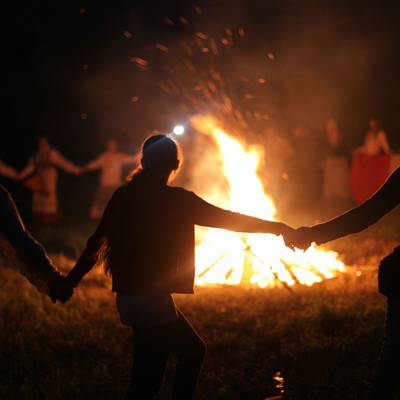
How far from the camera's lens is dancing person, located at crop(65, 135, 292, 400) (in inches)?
153

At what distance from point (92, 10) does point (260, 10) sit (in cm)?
679

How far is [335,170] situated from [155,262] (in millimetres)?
13942

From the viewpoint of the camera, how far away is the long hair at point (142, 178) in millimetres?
3982

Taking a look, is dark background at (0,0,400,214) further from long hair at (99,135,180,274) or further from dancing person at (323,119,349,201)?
long hair at (99,135,180,274)

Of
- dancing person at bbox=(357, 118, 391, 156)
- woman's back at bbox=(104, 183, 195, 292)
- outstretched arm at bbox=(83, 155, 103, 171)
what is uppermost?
dancing person at bbox=(357, 118, 391, 156)

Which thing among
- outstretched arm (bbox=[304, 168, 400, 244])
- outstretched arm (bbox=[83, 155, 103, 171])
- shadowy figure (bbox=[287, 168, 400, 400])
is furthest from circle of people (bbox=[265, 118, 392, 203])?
shadowy figure (bbox=[287, 168, 400, 400])

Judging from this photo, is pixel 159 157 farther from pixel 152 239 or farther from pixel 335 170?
pixel 335 170

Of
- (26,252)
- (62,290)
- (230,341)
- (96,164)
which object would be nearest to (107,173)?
(96,164)

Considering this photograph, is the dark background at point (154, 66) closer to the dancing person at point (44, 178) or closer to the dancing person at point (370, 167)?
the dancing person at point (44, 178)

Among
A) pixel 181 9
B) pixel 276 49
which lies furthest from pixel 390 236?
pixel 181 9

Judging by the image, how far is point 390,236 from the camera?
447 inches

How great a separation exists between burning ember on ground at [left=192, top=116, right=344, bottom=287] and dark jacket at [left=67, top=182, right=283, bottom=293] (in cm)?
444

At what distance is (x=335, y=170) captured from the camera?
17.3 m

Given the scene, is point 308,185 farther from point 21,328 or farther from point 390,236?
point 21,328
